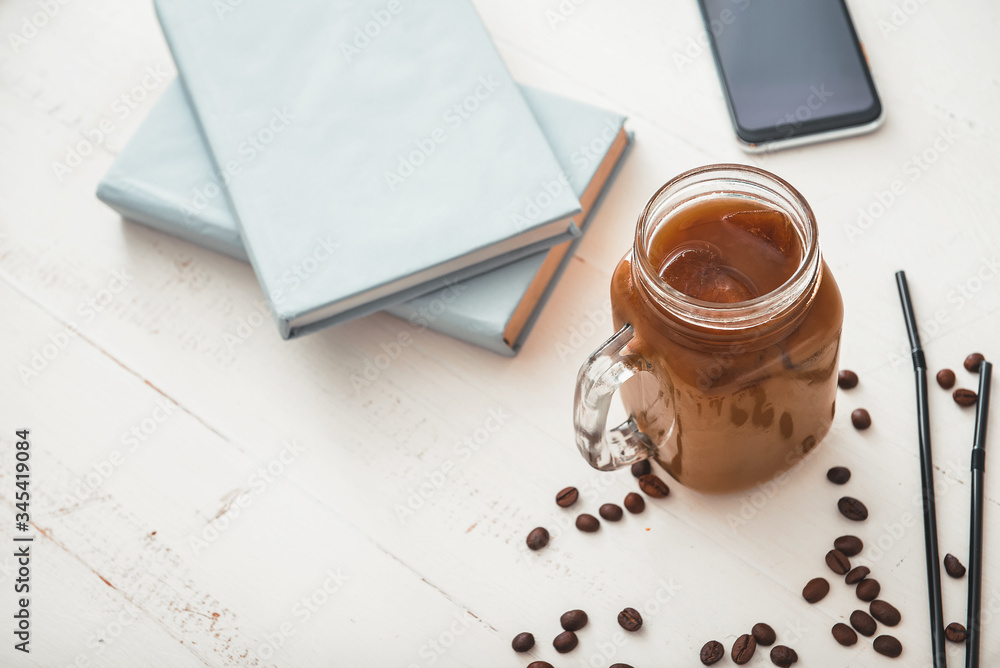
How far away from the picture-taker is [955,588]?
855 millimetres

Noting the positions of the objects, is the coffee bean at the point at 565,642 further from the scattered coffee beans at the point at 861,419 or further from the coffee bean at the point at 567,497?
the scattered coffee beans at the point at 861,419

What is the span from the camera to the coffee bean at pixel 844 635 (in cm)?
85

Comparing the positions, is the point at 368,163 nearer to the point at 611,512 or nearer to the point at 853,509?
the point at 611,512

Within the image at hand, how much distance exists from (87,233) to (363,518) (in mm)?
542

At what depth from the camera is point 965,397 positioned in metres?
0.91

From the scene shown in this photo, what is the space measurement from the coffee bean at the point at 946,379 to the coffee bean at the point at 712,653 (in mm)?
375

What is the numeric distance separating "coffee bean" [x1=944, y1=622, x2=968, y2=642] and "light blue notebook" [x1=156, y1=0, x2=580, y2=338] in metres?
0.56

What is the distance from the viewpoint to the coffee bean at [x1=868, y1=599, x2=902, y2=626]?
0.85 meters

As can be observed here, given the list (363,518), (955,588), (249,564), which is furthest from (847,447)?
(249,564)

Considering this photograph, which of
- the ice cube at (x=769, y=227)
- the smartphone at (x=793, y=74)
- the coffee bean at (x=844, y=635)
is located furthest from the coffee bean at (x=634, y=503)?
the smartphone at (x=793, y=74)

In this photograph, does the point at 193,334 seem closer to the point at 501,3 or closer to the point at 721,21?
the point at 501,3

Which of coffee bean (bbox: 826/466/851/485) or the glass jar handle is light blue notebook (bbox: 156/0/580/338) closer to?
the glass jar handle

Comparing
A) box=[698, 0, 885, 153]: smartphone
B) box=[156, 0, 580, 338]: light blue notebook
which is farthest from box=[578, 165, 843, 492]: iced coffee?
box=[698, 0, 885, 153]: smartphone

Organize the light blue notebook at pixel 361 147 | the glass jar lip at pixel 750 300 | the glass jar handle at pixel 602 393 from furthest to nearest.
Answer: the light blue notebook at pixel 361 147 → the glass jar handle at pixel 602 393 → the glass jar lip at pixel 750 300
